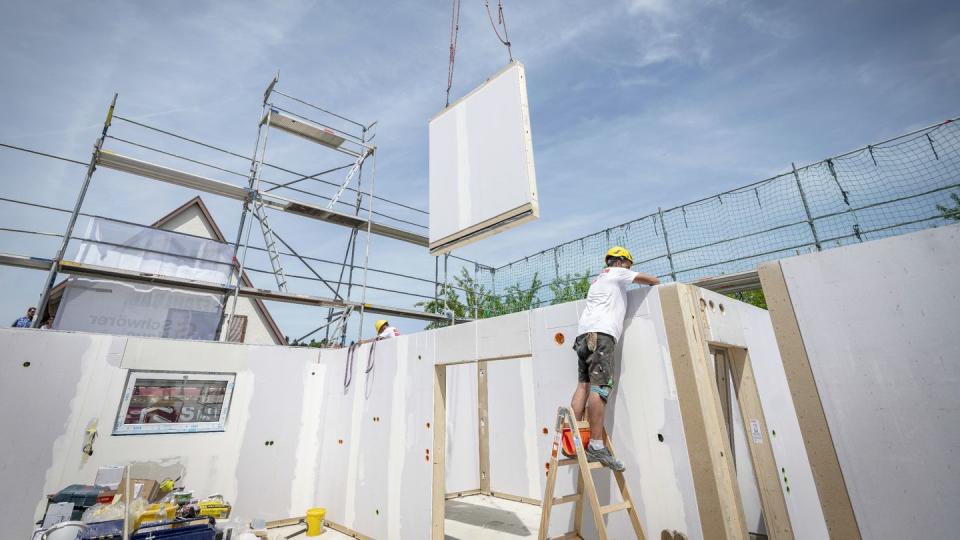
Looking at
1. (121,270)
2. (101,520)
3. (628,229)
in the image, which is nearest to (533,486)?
(628,229)

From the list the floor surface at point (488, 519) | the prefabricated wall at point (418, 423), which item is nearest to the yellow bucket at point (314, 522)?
the prefabricated wall at point (418, 423)

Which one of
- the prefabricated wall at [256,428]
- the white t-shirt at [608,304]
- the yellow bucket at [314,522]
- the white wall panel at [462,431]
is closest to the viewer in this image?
the white t-shirt at [608,304]

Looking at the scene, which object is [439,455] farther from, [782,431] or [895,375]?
[895,375]

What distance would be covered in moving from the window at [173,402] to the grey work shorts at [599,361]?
5.35 m

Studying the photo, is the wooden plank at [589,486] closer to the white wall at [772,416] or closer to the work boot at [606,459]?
the work boot at [606,459]

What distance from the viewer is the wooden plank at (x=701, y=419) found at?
8.27 feet

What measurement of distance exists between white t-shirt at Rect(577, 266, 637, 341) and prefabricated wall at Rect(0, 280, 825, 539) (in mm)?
134

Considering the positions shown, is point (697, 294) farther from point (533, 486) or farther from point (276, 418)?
point (276, 418)

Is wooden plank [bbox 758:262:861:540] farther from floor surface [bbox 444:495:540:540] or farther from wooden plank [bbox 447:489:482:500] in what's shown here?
wooden plank [bbox 447:489:482:500]

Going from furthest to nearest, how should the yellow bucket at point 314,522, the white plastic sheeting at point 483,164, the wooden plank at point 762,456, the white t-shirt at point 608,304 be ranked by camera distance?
1. the yellow bucket at point 314,522
2. the white plastic sheeting at point 483,164
3. the wooden plank at point 762,456
4. the white t-shirt at point 608,304

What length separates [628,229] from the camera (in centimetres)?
679

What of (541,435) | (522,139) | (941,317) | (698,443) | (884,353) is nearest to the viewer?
(698,443)

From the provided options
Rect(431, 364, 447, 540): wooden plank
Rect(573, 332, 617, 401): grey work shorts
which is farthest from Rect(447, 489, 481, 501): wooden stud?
Rect(573, 332, 617, 401): grey work shorts

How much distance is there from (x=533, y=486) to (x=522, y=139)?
5.81 metres
